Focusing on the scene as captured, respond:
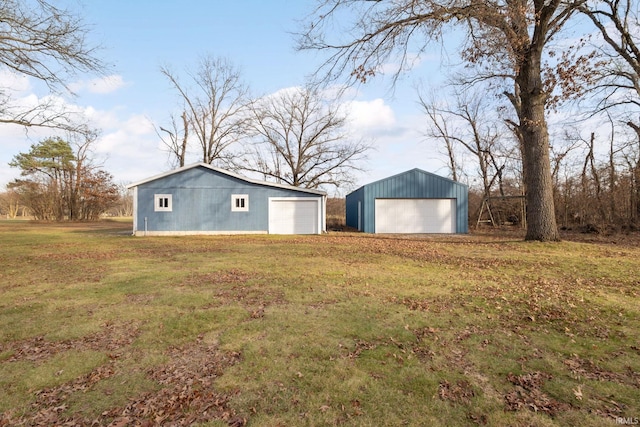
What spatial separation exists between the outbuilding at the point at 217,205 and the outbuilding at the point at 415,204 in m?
3.20

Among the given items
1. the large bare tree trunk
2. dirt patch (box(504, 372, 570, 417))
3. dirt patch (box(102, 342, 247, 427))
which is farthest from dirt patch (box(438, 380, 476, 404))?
the large bare tree trunk

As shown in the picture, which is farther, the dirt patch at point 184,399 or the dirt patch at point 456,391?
the dirt patch at point 456,391

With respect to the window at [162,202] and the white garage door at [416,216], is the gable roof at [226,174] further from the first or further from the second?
the white garage door at [416,216]

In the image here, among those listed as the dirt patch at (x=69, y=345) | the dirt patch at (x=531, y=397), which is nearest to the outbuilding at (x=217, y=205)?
the dirt patch at (x=69, y=345)

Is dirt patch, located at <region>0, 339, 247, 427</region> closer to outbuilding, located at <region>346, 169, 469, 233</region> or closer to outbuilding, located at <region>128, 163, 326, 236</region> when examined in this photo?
outbuilding, located at <region>128, 163, 326, 236</region>

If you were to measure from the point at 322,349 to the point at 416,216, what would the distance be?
56.9 feet

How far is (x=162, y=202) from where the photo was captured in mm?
18875

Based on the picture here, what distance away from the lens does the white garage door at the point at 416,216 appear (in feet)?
65.7

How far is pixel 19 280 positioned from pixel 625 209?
25478mm

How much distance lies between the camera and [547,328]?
4.23 metres

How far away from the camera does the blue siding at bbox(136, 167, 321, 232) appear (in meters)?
18.8

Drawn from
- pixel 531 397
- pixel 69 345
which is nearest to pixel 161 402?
pixel 69 345

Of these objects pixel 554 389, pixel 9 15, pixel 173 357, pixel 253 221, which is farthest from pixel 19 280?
pixel 253 221

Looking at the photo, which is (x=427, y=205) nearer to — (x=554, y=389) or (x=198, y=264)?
(x=198, y=264)
